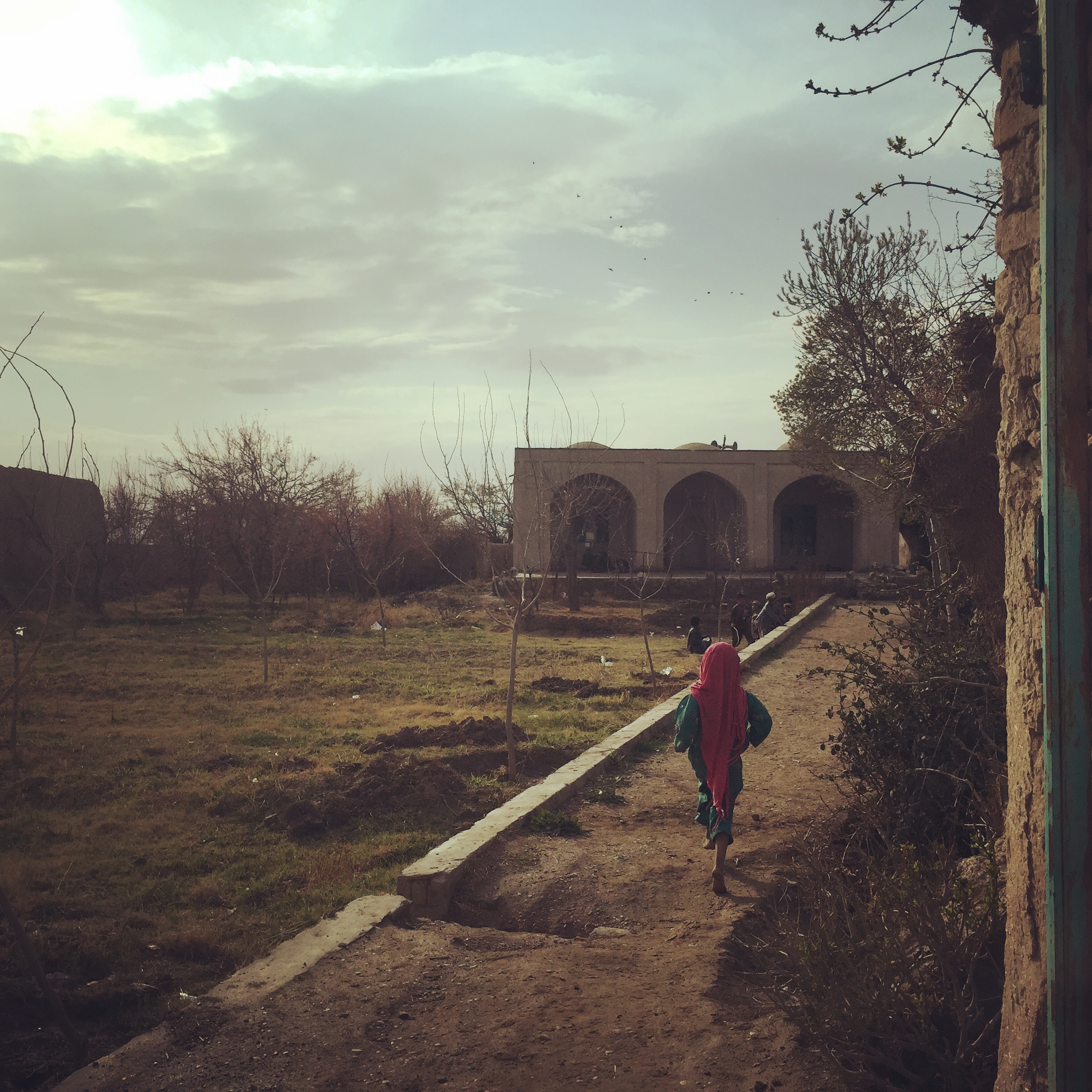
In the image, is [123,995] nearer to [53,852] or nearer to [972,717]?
[53,852]

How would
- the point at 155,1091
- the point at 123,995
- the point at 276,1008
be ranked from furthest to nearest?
1. the point at 123,995
2. the point at 276,1008
3. the point at 155,1091

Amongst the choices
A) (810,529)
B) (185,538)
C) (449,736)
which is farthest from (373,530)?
(449,736)

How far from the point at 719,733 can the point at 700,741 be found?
0.14 metres

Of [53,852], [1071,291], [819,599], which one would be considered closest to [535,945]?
[1071,291]

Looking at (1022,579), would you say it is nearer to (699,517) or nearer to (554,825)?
(554,825)

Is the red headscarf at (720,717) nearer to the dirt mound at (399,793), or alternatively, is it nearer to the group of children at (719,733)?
the group of children at (719,733)

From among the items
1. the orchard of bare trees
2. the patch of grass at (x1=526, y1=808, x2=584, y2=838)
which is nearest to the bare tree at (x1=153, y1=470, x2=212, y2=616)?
the orchard of bare trees

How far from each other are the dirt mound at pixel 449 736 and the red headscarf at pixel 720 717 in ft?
14.4

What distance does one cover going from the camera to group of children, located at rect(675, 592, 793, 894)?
4.79 m

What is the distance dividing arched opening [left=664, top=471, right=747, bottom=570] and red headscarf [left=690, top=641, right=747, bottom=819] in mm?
25431

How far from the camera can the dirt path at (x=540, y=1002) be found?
9.90ft

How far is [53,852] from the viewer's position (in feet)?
20.4

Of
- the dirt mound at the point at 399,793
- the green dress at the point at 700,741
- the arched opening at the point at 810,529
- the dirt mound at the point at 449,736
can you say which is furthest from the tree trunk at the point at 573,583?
the green dress at the point at 700,741

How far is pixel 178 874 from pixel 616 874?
294 cm
